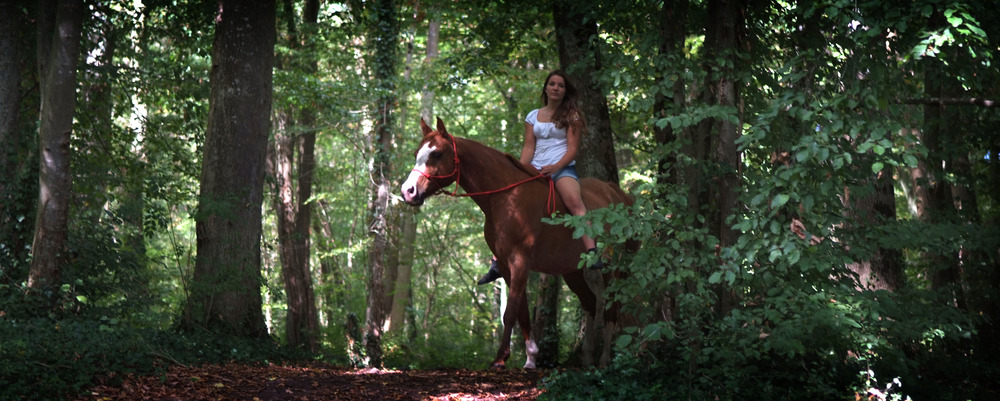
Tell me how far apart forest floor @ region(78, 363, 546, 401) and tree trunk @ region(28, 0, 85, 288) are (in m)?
2.48

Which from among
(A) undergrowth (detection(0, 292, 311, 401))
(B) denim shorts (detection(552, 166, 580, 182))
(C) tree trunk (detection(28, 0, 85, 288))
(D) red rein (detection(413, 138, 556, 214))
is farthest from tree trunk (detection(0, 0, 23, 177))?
(B) denim shorts (detection(552, 166, 580, 182))

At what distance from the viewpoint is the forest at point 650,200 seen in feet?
18.3

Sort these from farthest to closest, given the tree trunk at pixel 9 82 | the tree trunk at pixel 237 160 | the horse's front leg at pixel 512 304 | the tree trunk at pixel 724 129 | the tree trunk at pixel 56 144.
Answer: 1. the tree trunk at pixel 9 82
2. the tree trunk at pixel 237 160
3. the tree trunk at pixel 56 144
4. the horse's front leg at pixel 512 304
5. the tree trunk at pixel 724 129

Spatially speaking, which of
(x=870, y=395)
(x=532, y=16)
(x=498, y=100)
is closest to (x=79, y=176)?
(x=532, y=16)

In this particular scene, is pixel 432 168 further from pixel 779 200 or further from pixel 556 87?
pixel 779 200

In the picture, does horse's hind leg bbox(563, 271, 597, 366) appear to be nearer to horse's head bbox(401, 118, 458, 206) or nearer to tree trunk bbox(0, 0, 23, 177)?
horse's head bbox(401, 118, 458, 206)

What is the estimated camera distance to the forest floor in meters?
6.83

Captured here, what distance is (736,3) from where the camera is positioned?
6.99 m

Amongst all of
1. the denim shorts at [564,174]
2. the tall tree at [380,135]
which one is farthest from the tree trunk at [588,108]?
the tall tree at [380,135]

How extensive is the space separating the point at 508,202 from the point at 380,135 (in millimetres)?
8493

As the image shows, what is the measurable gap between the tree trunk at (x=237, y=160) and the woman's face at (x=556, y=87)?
180 inches

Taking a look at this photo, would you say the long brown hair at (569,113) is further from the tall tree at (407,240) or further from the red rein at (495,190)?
the tall tree at (407,240)

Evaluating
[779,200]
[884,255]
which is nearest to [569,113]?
[779,200]

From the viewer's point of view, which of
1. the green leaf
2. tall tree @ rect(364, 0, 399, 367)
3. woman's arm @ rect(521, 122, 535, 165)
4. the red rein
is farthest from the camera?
tall tree @ rect(364, 0, 399, 367)
